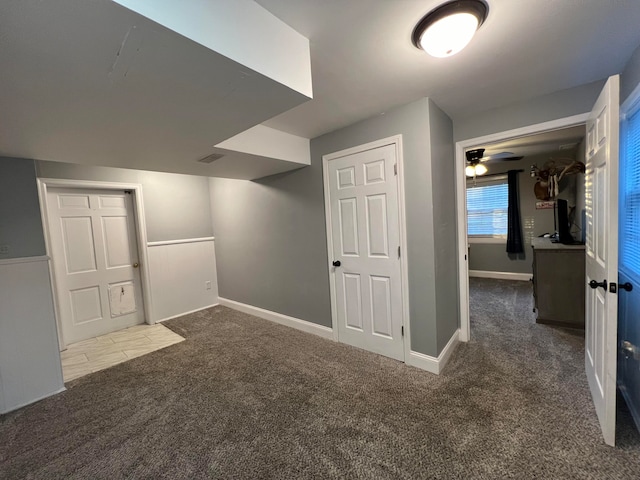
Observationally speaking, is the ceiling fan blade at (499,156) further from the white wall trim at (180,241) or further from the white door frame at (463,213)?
the white wall trim at (180,241)

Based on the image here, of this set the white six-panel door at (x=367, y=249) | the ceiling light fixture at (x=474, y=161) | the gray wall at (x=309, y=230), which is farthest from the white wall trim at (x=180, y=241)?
the ceiling light fixture at (x=474, y=161)

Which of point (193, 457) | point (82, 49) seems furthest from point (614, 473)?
point (82, 49)

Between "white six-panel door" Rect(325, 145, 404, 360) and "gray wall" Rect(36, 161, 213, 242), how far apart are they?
8.52 ft

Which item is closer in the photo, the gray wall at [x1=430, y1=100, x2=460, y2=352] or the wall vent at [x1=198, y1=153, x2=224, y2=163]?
the gray wall at [x1=430, y1=100, x2=460, y2=352]

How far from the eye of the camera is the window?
A: 5.42m

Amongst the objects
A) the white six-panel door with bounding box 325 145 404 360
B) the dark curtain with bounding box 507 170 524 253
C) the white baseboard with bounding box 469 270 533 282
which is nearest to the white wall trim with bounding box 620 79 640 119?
the white six-panel door with bounding box 325 145 404 360

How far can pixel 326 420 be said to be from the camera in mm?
1838

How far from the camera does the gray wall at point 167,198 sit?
136 inches

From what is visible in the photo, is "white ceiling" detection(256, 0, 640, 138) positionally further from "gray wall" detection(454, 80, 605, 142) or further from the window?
the window

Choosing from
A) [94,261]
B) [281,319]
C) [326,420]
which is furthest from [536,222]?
[94,261]

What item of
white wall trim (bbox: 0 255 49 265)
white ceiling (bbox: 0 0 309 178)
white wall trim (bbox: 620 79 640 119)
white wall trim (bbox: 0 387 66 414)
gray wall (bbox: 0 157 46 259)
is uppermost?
white ceiling (bbox: 0 0 309 178)

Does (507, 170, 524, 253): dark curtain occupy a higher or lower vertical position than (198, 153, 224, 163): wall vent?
lower

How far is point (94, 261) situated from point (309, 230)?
2921 millimetres

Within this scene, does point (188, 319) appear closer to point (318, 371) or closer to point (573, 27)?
point (318, 371)
